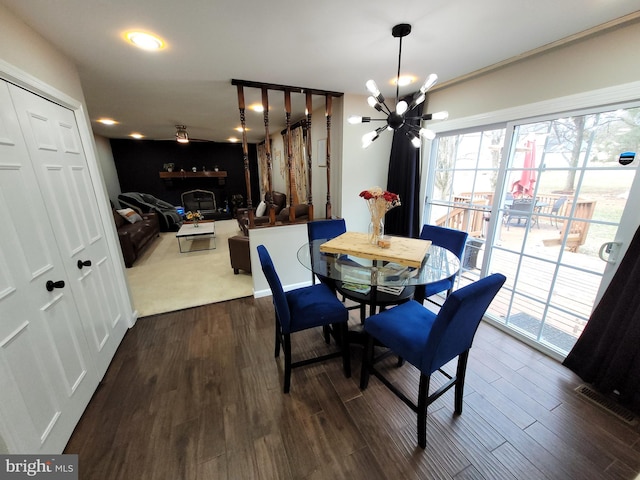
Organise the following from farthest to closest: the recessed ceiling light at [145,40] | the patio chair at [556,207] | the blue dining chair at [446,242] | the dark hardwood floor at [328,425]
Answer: the blue dining chair at [446,242], the patio chair at [556,207], the recessed ceiling light at [145,40], the dark hardwood floor at [328,425]

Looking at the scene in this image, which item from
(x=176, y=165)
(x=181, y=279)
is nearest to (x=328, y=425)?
(x=181, y=279)

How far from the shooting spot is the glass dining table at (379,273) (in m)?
1.62

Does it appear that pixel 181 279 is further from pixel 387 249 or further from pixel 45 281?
pixel 387 249

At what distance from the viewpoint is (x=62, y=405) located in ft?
4.45

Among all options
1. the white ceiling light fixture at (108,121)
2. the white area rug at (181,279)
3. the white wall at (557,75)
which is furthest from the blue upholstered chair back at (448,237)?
the white ceiling light fixture at (108,121)

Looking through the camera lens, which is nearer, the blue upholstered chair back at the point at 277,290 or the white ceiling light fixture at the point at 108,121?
the blue upholstered chair back at the point at 277,290

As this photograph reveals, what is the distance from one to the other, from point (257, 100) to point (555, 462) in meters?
3.97

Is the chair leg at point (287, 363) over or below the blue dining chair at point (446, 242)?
below

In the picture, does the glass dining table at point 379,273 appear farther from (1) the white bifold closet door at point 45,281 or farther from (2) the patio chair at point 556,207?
(1) the white bifold closet door at point 45,281

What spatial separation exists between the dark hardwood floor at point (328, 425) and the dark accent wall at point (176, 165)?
6317 mm

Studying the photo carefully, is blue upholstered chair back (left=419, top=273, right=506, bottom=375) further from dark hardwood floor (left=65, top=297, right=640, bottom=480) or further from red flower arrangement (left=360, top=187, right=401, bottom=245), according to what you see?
red flower arrangement (left=360, top=187, right=401, bottom=245)

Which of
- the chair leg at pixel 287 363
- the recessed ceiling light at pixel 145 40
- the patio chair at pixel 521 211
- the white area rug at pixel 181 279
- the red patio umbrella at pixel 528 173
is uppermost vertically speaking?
the recessed ceiling light at pixel 145 40

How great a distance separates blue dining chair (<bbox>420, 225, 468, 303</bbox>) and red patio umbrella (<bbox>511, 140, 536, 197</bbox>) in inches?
24.0

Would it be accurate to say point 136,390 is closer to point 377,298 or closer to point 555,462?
point 377,298
